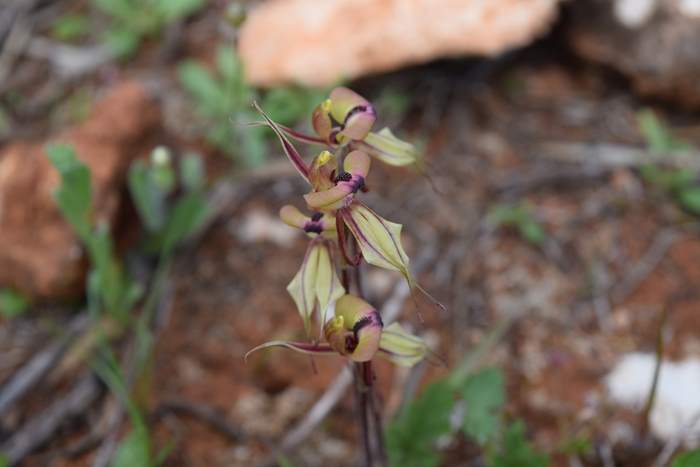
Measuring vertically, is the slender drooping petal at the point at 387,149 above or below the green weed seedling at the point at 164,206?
above

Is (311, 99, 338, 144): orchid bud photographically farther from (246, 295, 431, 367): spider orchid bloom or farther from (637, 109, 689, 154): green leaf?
(637, 109, 689, 154): green leaf

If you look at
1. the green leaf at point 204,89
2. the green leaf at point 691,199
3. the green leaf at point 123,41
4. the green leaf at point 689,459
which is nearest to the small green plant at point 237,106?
the green leaf at point 204,89

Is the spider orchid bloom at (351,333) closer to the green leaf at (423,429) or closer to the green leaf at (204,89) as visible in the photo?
the green leaf at (423,429)

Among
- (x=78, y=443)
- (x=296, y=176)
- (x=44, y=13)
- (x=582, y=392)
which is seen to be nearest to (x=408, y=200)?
(x=296, y=176)

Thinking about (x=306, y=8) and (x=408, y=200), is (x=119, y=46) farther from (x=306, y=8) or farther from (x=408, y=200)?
(x=408, y=200)

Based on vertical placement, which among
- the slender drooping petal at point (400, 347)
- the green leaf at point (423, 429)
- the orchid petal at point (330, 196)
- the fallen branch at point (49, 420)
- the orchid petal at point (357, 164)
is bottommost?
the fallen branch at point (49, 420)

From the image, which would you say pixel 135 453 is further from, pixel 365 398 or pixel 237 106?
pixel 237 106

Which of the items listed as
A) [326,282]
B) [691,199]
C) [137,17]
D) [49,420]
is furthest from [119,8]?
[326,282]
